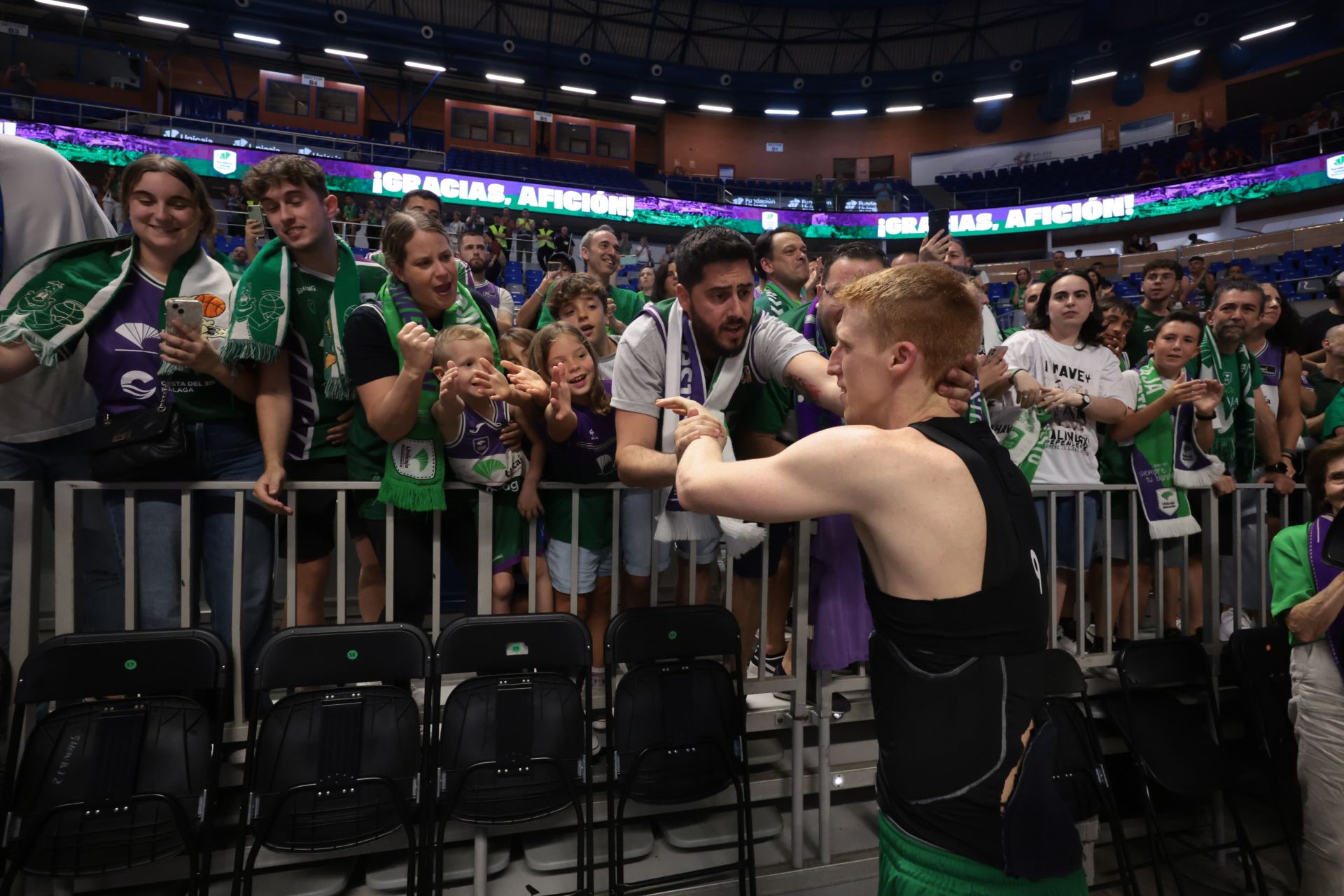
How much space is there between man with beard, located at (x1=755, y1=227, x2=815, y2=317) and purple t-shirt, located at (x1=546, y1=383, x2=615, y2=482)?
4.51 feet

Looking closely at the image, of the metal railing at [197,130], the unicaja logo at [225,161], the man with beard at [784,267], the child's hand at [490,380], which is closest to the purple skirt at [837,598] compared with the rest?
the child's hand at [490,380]

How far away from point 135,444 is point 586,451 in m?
1.55

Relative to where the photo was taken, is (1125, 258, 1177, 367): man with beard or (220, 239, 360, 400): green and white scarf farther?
(1125, 258, 1177, 367): man with beard

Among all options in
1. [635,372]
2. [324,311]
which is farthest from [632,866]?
[324,311]

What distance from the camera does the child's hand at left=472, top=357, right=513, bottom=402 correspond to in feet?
7.61

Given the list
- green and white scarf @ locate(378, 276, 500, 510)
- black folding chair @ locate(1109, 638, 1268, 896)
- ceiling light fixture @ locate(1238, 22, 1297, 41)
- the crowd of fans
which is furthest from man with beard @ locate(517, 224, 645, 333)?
ceiling light fixture @ locate(1238, 22, 1297, 41)

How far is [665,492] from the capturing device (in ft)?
8.79

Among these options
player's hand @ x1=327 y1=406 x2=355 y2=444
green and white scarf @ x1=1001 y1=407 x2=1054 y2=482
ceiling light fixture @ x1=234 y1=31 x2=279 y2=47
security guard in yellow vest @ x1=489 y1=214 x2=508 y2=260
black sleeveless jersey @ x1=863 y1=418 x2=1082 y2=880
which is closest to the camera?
black sleeveless jersey @ x1=863 y1=418 x2=1082 y2=880

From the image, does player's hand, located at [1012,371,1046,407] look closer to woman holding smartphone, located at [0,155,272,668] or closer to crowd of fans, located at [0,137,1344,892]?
crowd of fans, located at [0,137,1344,892]

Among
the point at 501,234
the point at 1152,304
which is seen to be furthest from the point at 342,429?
the point at 501,234

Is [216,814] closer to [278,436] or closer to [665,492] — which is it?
[278,436]

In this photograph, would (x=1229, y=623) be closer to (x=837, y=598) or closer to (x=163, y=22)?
(x=837, y=598)

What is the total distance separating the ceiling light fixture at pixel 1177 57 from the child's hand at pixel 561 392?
26.5m

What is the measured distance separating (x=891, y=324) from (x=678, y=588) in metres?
1.88
